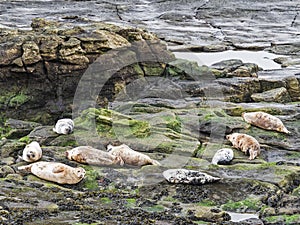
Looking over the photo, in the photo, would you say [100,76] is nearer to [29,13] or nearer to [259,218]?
[259,218]

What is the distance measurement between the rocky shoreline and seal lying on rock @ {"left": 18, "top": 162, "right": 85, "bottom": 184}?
11 centimetres

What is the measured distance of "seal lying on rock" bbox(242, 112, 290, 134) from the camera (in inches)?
496

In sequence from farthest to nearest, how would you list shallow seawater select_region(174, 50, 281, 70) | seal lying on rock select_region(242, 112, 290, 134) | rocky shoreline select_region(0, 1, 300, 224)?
shallow seawater select_region(174, 50, 281, 70), seal lying on rock select_region(242, 112, 290, 134), rocky shoreline select_region(0, 1, 300, 224)

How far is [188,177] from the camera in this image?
921cm

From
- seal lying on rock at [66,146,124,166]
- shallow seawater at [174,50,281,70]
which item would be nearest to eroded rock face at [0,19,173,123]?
seal lying on rock at [66,146,124,166]

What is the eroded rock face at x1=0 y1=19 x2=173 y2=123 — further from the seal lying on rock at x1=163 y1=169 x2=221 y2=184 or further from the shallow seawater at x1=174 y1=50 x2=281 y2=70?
the seal lying on rock at x1=163 y1=169 x2=221 y2=184

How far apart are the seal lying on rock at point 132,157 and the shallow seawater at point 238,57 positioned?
1477 centimetres

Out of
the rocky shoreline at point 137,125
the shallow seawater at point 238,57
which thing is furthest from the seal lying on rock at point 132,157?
the shallow seawater at point 238,57

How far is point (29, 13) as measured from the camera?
4022 cm

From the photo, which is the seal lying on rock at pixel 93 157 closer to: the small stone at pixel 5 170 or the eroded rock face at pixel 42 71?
the small stone at pixel 5 170

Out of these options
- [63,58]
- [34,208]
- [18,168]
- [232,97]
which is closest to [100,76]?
[63,58]

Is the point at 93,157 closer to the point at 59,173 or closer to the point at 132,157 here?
the point at 132,157

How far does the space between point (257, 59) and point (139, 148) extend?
16989 millimetres

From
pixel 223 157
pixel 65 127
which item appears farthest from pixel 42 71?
pixel 223 157
